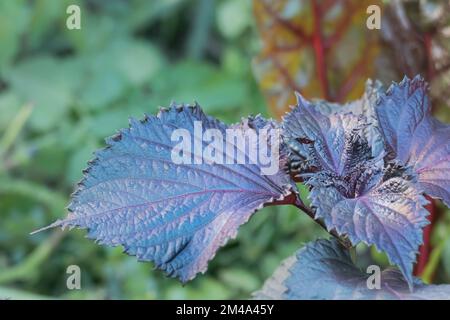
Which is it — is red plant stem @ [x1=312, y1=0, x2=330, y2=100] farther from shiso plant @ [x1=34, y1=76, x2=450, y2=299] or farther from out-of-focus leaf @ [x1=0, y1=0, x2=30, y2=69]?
out-of-focus leaf @ [x1=0, y1=0, x2=30, y2=69]

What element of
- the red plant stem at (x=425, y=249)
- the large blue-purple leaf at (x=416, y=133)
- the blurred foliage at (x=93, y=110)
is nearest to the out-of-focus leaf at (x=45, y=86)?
the blurred foliage at (x=93, y=110)

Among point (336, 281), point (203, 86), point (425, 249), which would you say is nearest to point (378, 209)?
point (336, 281)

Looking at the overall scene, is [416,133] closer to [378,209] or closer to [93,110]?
[378,209]

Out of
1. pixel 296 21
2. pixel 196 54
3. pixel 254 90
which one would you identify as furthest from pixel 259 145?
pixel 196 54

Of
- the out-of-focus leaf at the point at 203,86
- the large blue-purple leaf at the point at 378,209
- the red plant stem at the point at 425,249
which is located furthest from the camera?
the out-of-focus leaf at the point at 203,86

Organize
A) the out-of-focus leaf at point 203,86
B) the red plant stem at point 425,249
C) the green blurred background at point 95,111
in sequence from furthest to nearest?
the out-of-focus leaf at point 203,86 → the green blurred background at point 95,111 → the red plant stem at point 425,249

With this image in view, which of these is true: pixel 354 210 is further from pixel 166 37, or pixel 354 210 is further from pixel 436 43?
pixel 166 37

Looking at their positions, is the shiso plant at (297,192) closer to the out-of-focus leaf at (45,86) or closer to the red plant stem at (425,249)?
the red plant stem at (425,249)
